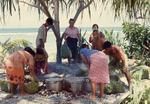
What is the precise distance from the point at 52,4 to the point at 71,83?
Answer: 4.08 metres

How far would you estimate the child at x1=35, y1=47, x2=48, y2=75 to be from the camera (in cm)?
1013

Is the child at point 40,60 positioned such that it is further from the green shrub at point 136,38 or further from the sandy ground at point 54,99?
the green shrub at point 136,38

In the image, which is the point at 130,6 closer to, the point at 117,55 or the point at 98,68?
the point at 117,55

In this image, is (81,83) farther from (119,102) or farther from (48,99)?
(119,102)

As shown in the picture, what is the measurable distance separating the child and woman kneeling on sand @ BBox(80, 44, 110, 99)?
1487mm

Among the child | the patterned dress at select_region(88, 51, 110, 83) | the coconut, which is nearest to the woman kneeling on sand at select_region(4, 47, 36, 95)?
the coconut

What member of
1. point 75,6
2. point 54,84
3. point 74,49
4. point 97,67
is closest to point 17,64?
point 54,84

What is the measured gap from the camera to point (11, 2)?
388 inches

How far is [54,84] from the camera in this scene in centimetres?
920

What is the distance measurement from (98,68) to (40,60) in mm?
1938

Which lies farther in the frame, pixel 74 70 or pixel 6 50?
pixel 6 50

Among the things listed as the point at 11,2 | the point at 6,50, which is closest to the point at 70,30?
the point at 11,2

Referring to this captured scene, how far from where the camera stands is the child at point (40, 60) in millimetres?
10133

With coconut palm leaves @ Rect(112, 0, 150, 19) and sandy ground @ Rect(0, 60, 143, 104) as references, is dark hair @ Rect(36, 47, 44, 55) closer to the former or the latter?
sandy ground @ Rect(0, 60, 143, 104)
